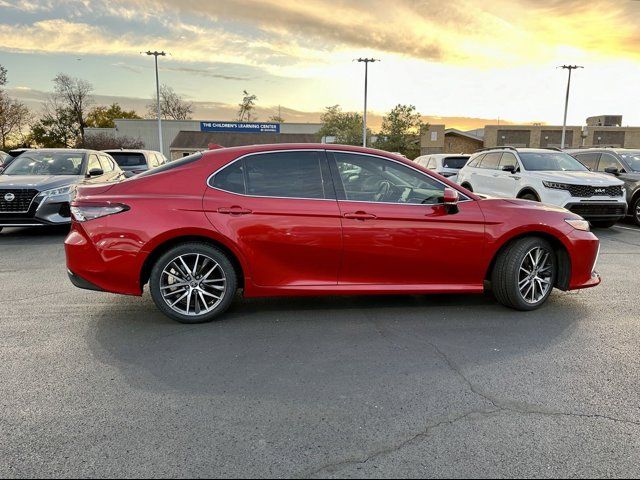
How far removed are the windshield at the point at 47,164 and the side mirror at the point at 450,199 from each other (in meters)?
8.05

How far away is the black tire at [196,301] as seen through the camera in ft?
13.7

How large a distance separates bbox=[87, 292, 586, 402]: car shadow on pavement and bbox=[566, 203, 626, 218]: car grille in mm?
4813

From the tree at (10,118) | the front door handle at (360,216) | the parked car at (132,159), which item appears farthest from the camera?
the tree at (10,118)

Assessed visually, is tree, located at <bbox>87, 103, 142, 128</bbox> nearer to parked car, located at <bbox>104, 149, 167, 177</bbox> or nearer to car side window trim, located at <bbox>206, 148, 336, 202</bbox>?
parked car, located at <bbox>104, 149, 167, 177</bbox>

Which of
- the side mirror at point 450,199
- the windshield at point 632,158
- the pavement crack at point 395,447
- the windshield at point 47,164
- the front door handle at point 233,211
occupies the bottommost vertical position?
the pavement crack at point 395,447

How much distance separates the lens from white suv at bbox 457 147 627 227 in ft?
30.0

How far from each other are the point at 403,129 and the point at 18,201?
54914 millimetres

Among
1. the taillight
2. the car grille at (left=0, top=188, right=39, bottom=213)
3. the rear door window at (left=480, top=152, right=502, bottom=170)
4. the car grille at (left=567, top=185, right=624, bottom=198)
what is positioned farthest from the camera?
the rear door window at (left=480, top=152, right=502, bottom=170)

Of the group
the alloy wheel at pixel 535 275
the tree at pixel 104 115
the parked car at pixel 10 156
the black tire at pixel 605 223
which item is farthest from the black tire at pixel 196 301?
the tree at pixel 104 115

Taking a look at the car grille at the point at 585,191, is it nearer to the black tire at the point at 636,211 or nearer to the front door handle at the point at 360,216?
the black tire at the point at 636,211

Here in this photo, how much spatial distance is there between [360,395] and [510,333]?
5.94ft

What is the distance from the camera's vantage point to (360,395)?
9.89 feet

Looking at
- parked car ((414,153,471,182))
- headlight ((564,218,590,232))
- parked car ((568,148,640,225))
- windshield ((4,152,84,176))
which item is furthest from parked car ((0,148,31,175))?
parked car ((568,148,640,225))

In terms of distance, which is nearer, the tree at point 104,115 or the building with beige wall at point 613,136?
the building with beige wall at point 613,136
